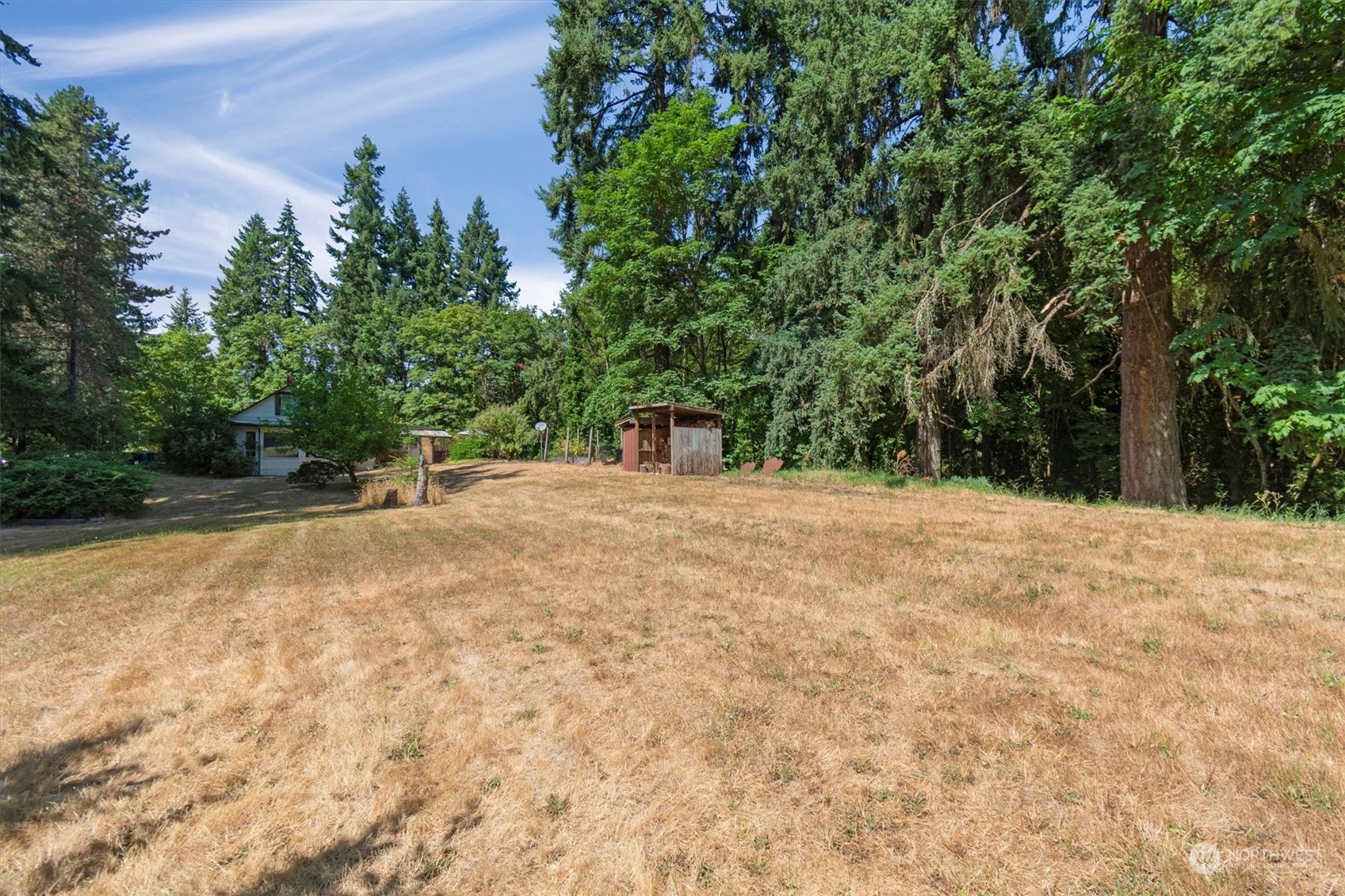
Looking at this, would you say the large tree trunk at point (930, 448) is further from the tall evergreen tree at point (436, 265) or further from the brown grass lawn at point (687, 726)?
the tall evergreen tree at point (436, 265)

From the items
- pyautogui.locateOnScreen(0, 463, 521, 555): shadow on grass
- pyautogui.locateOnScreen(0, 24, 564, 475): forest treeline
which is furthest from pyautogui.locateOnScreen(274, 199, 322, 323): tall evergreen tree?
pyautogui.locateOnScreen(0, 463, 521, 555): shadow on grass

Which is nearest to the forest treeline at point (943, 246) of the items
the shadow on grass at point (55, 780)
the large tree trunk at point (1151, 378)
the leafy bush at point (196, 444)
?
the large tree trunk at point (1151, 378)

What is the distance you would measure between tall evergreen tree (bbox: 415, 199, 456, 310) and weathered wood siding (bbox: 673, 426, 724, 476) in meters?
31.1

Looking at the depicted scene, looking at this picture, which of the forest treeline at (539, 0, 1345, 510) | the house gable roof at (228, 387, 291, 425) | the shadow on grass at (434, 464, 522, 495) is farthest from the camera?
the house gable roof at (228, 387, 291, 425)

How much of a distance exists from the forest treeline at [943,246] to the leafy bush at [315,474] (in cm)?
509

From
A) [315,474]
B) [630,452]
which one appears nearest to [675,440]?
[630,452]

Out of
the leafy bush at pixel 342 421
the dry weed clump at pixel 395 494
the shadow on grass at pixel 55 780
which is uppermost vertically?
the leafy bush at pixel 342 421

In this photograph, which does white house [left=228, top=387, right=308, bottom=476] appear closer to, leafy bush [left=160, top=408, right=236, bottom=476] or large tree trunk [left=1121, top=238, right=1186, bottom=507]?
leafy bush [left=160, top=408, right=236, bottom=476]

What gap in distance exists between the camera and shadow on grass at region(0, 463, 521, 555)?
33.1 feet

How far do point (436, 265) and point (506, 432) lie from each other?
21.7m

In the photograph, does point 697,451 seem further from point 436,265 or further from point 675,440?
point 436,265

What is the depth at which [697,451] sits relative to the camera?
796 inches

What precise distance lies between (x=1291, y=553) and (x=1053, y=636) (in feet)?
15.5

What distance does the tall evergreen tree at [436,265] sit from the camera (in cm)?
4484
